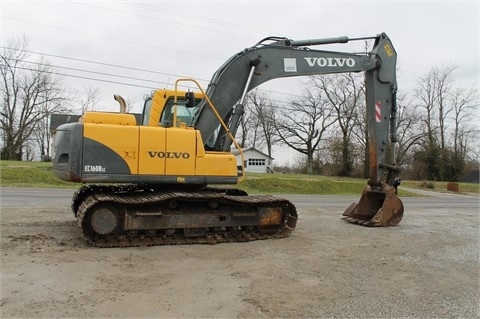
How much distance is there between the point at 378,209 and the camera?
1124 cm

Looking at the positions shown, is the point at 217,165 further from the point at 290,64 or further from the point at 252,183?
the point at 252,183

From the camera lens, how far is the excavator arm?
28.6 ft

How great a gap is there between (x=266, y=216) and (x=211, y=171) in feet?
4.97

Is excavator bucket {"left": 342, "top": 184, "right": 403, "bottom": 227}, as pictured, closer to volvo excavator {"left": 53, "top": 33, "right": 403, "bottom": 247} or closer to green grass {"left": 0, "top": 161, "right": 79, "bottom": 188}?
volvo excavator {"left": 53, "top": 33, "right": 403, "bottom": 247}

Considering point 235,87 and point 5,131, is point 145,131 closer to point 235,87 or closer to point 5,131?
point 235,87

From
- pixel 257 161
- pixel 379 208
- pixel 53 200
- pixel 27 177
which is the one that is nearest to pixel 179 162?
pixel 379 208

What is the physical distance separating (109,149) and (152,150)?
71 cm

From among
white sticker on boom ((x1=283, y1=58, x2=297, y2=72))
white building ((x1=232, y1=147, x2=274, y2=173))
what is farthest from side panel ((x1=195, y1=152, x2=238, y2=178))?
white building ((x1=232, y1=147, x2=274, y2=173))

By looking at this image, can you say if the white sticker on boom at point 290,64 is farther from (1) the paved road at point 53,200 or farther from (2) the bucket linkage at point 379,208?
(1) the paved road at point 53,200

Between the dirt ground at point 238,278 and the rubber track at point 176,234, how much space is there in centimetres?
24

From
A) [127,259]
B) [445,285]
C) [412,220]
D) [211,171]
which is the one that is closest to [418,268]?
[445,285]

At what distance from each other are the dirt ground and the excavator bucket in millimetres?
1682

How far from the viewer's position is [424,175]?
56.3 metres

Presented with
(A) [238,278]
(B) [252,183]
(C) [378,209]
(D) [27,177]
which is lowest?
(A) [238,278]
